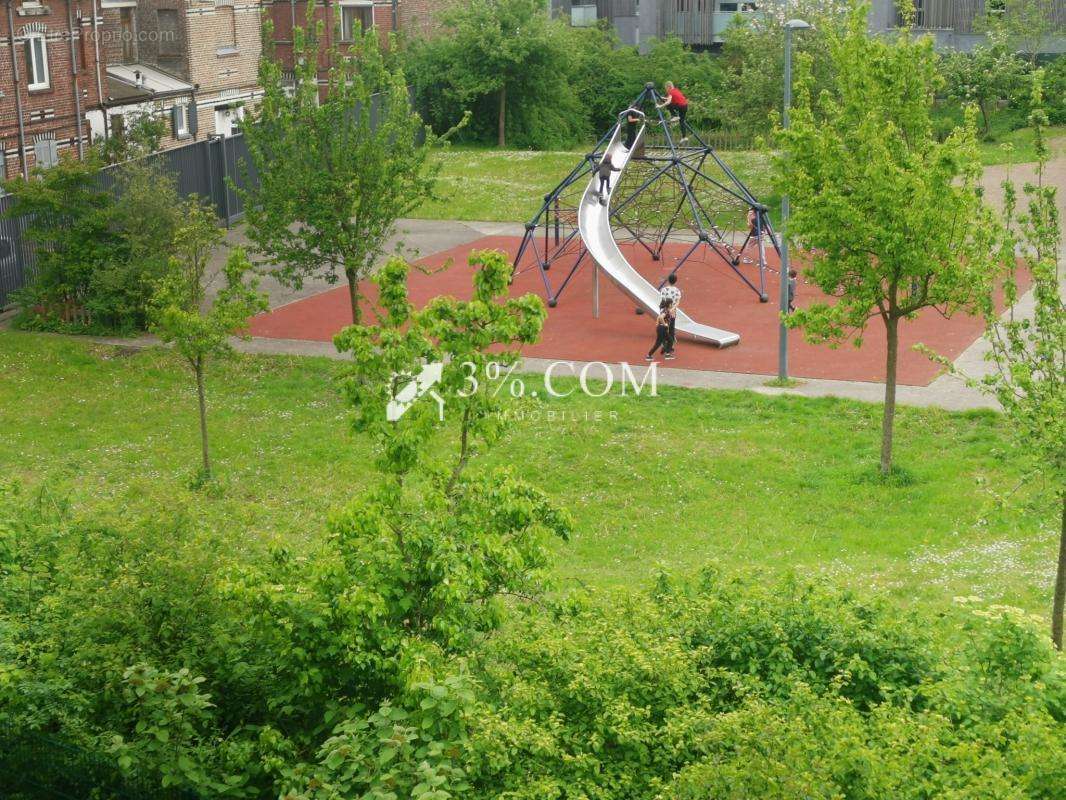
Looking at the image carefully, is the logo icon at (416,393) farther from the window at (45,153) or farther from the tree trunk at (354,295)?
the window at (45,153)

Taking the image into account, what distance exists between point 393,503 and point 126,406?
13077 millimetres

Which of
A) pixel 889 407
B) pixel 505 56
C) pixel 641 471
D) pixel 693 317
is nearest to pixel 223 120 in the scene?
pixel 505 56

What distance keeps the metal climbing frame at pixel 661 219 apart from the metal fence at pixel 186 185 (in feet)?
23.0

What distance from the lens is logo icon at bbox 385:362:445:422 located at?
10.1 meters

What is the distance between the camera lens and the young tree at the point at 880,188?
16.9 metres

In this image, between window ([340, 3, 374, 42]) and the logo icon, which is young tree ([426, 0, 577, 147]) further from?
the logo icon

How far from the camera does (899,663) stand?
10.6 m

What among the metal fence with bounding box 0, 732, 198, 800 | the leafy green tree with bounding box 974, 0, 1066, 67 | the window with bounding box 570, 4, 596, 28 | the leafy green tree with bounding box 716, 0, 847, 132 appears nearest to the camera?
the metal fence with bounding box 0, 732, 198, 800

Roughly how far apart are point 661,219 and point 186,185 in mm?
11756

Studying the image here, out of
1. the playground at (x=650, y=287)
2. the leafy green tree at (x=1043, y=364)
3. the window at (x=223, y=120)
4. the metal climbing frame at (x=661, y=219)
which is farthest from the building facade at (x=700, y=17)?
the leafy green tree at (x=1043, y=364)

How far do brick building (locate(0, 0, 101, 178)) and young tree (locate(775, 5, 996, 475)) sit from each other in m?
22.0

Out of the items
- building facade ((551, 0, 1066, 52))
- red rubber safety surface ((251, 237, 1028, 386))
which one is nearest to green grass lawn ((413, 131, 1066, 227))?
red rubber safety surface ((251, 237, 1028, 386))

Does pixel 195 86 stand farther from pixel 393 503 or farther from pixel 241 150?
pixel 393 503

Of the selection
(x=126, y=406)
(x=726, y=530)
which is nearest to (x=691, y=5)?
(x=126, y=406)
